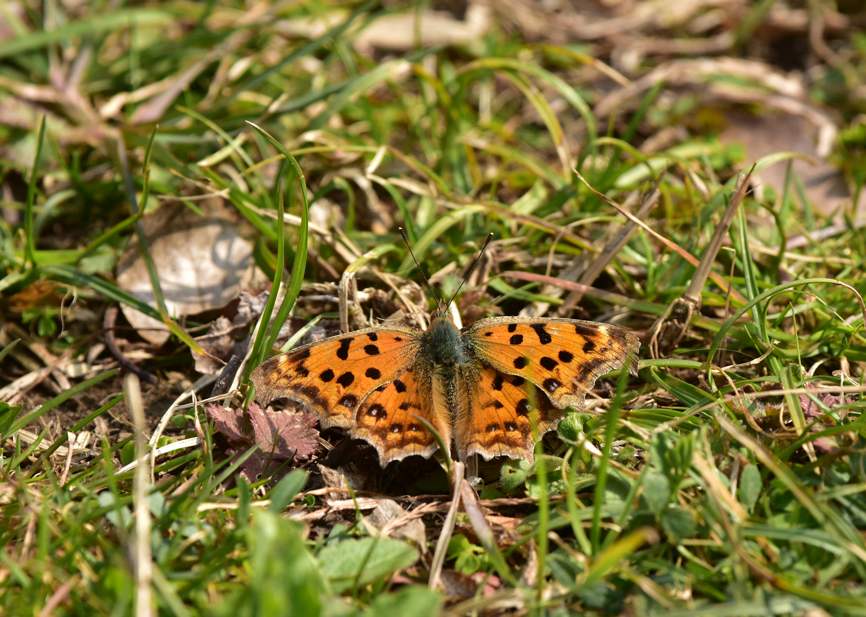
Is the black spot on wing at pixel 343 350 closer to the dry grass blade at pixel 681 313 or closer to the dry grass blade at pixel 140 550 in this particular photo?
the dry grass blade at pixel 140 550

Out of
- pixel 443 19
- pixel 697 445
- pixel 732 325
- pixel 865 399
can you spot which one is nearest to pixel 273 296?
pixel 697 445

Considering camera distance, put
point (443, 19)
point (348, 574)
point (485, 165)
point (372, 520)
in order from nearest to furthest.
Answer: point (348, 574) → point (372, 520) → point (485, 165) → point (443, 19)

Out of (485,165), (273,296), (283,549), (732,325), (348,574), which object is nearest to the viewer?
(283,549)

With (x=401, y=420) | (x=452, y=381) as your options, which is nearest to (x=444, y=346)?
(x=452, y=381)

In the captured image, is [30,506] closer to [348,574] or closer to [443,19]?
[348,574]

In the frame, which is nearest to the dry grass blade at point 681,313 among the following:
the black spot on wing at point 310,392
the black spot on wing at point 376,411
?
the black spot on wing at point 376,411

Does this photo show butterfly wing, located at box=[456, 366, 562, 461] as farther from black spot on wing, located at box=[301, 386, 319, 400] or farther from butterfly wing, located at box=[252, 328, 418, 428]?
black spot on wing, located at box=[301, 386, 319, 400]

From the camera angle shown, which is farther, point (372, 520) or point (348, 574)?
point (372, 520)
